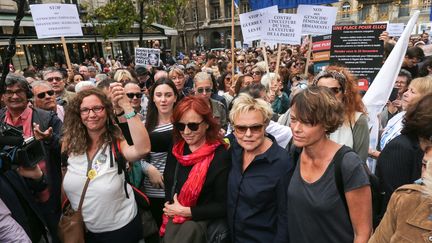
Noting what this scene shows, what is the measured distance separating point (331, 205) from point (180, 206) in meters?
1.06

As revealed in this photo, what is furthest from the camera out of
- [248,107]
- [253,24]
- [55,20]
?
[253,24]

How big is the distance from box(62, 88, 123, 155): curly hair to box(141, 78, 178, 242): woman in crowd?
0.44m

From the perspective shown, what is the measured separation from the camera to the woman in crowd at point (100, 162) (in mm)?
2422

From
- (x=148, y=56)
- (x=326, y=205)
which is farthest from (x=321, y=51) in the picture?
(x=326, y=205)

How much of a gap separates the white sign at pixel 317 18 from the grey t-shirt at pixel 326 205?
4.88 meters

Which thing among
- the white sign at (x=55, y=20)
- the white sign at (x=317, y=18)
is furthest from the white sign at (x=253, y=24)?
the white sign at (x=55, y=20)

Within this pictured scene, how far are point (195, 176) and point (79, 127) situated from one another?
109 cm

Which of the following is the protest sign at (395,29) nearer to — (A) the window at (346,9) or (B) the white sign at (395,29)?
(B) the white sign at (395,29)

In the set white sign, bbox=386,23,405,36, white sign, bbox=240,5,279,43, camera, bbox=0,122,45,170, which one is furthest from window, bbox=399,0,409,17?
camera, bbox=0,122,45,170

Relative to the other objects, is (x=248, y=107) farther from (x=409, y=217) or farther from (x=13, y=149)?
(x=13, y=149)

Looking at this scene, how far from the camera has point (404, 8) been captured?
43938 millimetres

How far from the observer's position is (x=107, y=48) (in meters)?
25.8

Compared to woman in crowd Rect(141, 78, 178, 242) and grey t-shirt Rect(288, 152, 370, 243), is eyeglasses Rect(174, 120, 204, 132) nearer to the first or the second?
woman in crowd Rect(141, 78, 178, 242)

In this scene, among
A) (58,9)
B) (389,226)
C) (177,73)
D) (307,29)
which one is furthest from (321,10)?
(389,226)
